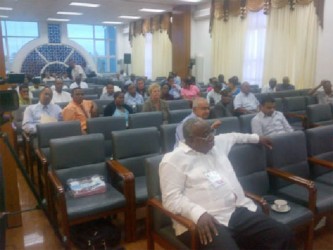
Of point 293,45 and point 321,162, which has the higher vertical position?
point 293,45

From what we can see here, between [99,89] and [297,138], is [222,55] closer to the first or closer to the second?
[99,89]

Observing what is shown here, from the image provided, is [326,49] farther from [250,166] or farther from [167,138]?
[250,166]

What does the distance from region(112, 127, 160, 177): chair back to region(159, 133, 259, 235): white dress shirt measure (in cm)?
96

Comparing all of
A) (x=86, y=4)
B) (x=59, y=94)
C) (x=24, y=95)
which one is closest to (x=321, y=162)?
(x=59, y=94)

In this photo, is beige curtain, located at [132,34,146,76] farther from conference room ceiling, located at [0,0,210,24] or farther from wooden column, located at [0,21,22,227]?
wooden column, located at [0,21,22,227]

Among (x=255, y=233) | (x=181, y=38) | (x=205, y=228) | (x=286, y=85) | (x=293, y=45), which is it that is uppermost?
(x=181, y=38)

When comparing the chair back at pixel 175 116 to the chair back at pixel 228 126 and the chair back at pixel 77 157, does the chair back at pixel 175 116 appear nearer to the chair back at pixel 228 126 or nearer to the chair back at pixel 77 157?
the chair back at pixel 228 126

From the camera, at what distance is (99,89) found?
720 centimetres

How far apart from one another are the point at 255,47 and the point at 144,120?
524 centimetres

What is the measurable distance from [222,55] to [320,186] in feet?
21.9

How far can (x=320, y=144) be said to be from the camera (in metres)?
2.76

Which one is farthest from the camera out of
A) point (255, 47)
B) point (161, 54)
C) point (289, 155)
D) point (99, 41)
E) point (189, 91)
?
point (99, 41)

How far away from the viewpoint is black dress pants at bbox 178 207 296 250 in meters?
1.76

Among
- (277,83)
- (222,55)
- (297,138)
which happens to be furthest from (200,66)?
(297,138)
